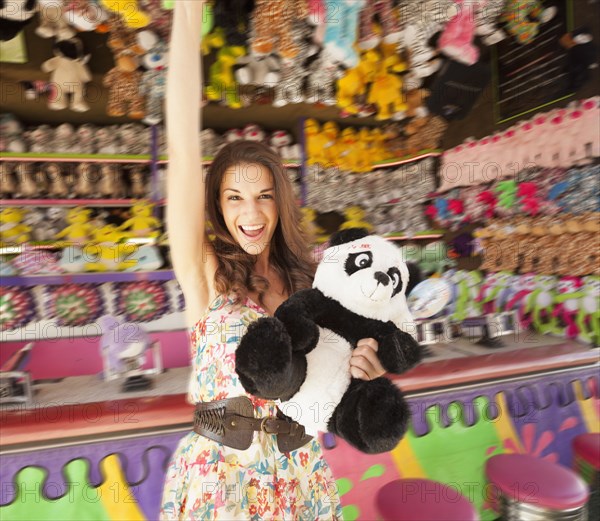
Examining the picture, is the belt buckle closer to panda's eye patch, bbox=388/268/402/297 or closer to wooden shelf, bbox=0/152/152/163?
panda's eye patch, bbox=388/268/402/297

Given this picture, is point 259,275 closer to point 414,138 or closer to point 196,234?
point 196,234

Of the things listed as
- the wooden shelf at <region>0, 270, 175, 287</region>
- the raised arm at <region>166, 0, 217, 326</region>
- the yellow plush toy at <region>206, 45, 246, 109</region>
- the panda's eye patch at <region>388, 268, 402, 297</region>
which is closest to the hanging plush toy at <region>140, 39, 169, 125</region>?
the yellow plush toy at <region>206, 45, 246, 109</region>

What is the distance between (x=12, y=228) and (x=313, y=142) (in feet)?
6.52

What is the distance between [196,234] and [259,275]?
0.18 m

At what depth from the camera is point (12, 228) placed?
8.31 feet

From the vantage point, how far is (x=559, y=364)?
195 centimetres

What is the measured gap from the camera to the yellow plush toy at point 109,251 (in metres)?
2.48

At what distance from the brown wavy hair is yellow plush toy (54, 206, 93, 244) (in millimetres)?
1883

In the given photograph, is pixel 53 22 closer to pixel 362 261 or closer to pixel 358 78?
pixel 358 78

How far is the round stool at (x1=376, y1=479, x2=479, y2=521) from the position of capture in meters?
1.18

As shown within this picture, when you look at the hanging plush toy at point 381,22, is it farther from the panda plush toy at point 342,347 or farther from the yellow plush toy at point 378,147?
the panda plush toy at point 342,347

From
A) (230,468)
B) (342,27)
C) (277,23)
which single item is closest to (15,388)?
(230,468)

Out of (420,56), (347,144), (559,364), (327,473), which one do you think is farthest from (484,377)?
(347,144)

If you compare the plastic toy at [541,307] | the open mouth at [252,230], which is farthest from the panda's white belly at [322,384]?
the plastic toy at [541,307]
